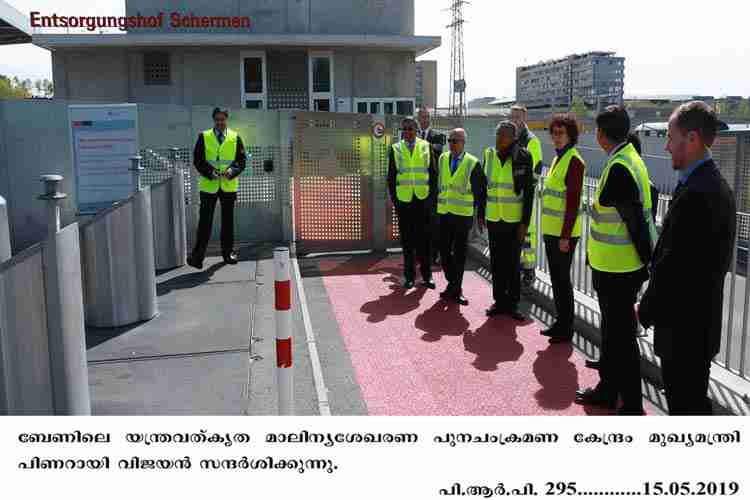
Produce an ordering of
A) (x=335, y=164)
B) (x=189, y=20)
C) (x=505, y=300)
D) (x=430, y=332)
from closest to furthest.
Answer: (x=430, y=332)
(x=505, y=300)
(x=335, y=164)
(x=189, y=20)

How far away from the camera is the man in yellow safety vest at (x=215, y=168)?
9.34 m

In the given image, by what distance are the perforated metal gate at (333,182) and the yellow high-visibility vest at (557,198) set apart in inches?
187

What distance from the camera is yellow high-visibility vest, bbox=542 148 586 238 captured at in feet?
20.0

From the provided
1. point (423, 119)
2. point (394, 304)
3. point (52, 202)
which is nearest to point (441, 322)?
point (394, 304)

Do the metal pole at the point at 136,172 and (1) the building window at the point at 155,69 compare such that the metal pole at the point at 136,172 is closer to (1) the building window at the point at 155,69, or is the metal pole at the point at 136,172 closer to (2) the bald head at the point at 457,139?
(2) the bald head at the point at 457,139

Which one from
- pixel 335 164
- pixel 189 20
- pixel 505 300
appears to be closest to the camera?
pixel 505 300

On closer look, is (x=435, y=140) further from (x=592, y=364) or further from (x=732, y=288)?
(x=732, y=288)

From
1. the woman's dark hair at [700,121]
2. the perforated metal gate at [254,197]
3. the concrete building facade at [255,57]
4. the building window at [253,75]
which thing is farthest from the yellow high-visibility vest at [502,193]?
the building window at [253,75]

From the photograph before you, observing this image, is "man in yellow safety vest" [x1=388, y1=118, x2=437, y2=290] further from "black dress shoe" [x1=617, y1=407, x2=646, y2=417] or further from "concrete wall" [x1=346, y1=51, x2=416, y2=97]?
"concrete wall" [x1=346, y1=51, x2=416, y2=97]
